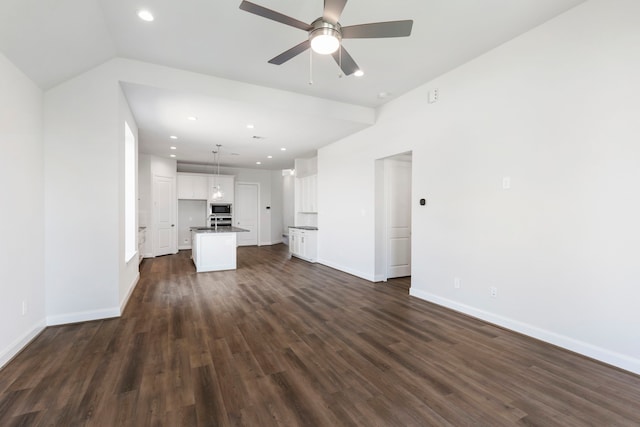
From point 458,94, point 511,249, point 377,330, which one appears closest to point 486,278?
point 511,249

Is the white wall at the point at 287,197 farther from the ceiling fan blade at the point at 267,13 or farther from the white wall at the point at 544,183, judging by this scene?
the ceiling fan blade at the point at 267,13

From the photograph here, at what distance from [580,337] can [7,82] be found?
548 centimetres

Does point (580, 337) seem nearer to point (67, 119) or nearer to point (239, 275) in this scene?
point (239, 275)

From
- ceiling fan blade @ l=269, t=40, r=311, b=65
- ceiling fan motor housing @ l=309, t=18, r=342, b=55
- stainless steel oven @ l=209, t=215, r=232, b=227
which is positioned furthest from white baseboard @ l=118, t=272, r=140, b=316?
stainless steel oven @ l=209, t=215, r=232, b=227

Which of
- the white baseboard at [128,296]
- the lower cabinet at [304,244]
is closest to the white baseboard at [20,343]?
the white baseboard at [128,296]

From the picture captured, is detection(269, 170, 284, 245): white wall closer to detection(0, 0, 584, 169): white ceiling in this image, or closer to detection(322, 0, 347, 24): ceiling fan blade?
detection(0, 0, 584, 169): white ceiling

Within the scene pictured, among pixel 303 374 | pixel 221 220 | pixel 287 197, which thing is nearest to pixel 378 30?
pixel 303 374

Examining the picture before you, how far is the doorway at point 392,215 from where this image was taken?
5.29 meters

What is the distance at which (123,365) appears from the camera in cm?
243

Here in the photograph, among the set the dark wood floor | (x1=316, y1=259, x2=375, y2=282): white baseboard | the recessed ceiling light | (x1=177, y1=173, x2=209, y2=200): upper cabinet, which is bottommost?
the dark wood floor

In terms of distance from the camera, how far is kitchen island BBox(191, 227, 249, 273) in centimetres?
612

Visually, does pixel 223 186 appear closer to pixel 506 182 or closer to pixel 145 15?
pixel 145 15

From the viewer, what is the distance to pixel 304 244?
7.62m

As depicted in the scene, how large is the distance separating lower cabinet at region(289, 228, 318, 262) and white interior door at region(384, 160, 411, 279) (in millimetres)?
2282
